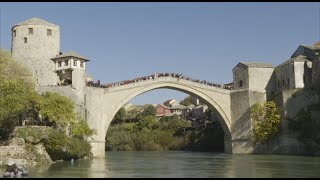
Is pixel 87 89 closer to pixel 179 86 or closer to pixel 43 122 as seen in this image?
pixel 43 122

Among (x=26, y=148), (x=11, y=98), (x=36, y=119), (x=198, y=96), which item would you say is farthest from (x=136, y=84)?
(x=11, y=98)

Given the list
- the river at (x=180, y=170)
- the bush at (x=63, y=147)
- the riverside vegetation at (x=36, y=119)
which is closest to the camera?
the river at (x=180, y=170)

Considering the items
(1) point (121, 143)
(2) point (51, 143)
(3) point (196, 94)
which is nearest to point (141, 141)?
(1) point (121, 143)

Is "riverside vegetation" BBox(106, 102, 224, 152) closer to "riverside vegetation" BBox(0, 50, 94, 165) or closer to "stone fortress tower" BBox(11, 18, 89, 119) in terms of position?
"stone fortress tower" BBox(11, 18, 89, 119)

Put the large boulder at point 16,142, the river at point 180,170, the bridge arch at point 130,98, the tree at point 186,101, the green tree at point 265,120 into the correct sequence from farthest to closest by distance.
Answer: the tree at point 186,101
the green tree at point 265,120
the bridge arch at point 130,98
the large boulder at point 16,142
the river at point 180,170

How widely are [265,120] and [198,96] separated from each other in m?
6.88

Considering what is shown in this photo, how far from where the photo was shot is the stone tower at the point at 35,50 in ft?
133

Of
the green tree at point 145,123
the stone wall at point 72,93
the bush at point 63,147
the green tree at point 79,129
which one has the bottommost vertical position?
the bush at point 63,147

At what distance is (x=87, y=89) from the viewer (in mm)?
37781

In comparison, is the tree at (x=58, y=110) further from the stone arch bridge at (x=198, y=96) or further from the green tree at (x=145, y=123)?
the green tree at (x=145, y=123)

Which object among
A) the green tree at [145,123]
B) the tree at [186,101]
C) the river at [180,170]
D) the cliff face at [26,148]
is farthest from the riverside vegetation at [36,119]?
the tree at [186,101]

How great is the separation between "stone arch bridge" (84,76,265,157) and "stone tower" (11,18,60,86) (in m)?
5.08

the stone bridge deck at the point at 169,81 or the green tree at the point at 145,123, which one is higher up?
the stone bridge deck at the point at 169,81

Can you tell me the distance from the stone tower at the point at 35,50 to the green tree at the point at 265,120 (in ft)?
61.9
